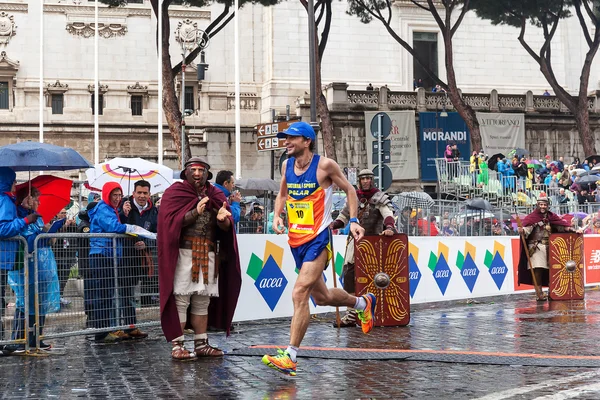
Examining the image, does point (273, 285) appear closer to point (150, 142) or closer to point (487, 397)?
point (487, 397)

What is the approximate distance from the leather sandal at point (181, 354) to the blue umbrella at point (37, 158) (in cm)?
243

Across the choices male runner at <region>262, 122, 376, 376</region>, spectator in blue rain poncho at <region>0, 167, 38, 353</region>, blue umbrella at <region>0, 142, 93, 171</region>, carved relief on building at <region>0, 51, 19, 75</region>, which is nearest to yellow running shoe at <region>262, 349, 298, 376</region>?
male runner at <region>262, 122, 376, 376</region>

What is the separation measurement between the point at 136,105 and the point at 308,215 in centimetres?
4115

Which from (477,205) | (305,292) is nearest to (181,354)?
(305,292)

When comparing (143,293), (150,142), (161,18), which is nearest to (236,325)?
(143,293)

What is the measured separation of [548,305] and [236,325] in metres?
5.80

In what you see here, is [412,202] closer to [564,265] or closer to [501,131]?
[564,265]

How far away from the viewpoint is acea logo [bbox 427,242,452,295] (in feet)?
53.7

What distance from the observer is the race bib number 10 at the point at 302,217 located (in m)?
8.46

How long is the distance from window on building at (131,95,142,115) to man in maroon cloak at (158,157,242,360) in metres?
39.7

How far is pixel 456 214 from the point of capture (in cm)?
2075

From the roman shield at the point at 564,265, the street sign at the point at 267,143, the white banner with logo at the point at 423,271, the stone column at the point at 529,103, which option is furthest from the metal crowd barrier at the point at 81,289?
the stone column at the point at 529,103

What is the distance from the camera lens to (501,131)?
140 feet

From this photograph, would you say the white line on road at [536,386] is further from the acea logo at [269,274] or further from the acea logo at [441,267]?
the acea logo at [441,267]
